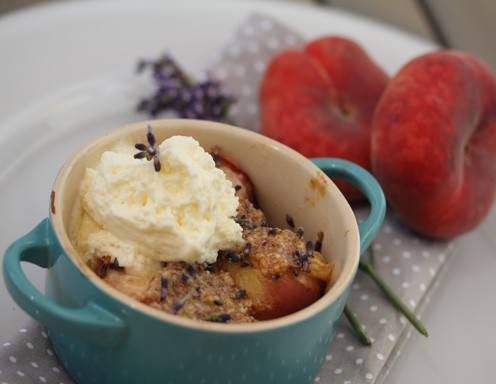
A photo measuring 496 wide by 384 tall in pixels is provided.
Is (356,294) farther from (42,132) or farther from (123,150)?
(42,132)

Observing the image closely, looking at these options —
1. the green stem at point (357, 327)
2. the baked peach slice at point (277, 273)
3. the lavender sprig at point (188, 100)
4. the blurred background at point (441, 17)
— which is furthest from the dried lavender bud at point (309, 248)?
the blurred background at point (441, 17)

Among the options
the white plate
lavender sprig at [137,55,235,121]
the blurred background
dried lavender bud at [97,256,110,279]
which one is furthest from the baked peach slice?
the blurred background

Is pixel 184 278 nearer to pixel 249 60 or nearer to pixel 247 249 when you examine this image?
pixel 247 249

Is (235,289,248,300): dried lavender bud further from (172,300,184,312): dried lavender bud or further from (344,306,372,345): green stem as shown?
(344,306,372,345): green stem

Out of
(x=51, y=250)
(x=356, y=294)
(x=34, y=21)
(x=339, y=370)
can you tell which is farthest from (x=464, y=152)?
(x=34, y=21)

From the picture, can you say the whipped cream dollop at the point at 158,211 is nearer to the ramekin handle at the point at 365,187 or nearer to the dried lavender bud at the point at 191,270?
the dried lavender bud at the point at 191,270
